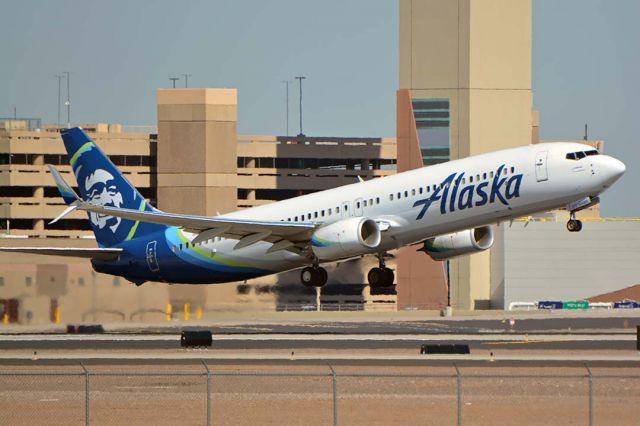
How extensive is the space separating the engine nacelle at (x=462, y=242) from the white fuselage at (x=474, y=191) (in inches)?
205

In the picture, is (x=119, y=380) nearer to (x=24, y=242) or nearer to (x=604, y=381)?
(x=604, y=381)

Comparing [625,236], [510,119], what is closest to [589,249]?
[625,236]

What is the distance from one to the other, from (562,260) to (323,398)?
363 ft

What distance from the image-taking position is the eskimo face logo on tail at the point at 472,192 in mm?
60156

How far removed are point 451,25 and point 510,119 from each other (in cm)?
1231

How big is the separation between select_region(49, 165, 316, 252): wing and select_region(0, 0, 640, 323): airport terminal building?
76006 millimetres

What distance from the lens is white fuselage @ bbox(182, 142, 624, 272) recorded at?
196ft

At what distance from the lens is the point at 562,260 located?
152750 mm

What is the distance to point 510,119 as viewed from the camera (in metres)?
161

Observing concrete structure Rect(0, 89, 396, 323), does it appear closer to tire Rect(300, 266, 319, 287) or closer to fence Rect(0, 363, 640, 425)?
tire Rect(300, 266, 319, 287)

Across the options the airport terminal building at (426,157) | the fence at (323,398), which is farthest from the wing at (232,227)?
the airport terminal building at (426,157)

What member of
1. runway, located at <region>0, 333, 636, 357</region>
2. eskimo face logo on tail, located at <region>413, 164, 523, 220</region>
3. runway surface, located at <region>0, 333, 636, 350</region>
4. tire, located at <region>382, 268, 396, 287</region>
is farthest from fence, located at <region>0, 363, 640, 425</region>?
tire, located at <region>382, 268, 396, 287</region>

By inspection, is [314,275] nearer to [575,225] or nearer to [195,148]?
[575,225]

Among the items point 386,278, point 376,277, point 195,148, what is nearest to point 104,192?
point 376,277
